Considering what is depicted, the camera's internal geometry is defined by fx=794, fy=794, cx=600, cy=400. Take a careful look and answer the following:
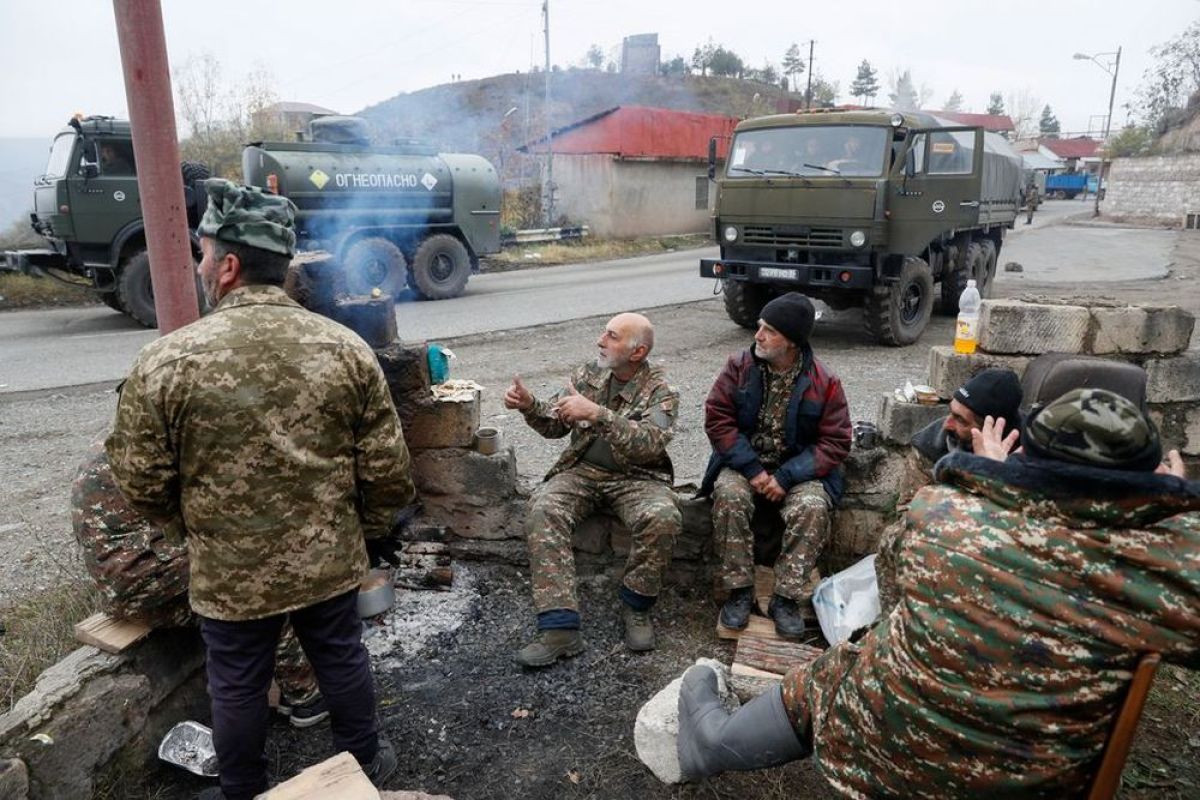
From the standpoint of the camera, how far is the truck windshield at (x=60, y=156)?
30.7 ft

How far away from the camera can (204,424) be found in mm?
1896

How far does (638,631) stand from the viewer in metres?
3.03

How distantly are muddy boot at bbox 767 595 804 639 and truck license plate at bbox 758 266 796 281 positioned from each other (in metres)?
5.59

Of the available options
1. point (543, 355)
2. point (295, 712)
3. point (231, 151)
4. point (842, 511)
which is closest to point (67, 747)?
point (295, 712)

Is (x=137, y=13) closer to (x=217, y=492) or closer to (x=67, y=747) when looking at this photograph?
(x=217, y=492)

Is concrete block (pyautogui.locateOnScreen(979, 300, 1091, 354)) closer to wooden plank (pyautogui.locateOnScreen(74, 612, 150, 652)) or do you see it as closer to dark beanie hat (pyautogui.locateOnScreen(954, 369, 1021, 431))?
dark beanie hat (pyautogui.locateOnScreen(954, 369, 1021, 431))

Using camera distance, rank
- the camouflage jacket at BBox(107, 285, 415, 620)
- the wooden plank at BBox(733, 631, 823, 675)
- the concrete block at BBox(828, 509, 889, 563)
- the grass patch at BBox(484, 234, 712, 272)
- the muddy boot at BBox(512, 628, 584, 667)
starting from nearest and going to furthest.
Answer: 1. the camouflage jacket at BBox(107, 285, 415, 620)
2. the wooden plank at BBox(733, 631, 823, 675)
3. the muddy boot at BBox(512, 628, 584, 667)
4. the concrete block at BBox(828, 509, 889, 563)
5. the grass patch at BBox(484, 234, 712, 272)

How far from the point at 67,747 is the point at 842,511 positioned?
2794 mm

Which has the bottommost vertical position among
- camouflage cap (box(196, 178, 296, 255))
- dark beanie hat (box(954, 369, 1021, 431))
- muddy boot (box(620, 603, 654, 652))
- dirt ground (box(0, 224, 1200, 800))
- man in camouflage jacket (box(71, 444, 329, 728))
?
dirt ground (box(0, 224, 1200, 800))

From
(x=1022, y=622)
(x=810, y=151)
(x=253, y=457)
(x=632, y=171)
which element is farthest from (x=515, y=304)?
(x=632, y=171)

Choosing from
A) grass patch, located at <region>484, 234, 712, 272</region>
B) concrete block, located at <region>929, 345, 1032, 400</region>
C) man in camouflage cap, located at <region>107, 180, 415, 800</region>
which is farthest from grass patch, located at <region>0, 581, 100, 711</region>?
grass patch, located at <region>484, 234, 712, 272</region>

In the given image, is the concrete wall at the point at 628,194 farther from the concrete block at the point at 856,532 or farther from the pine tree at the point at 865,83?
the pine tree at the point at 865,83

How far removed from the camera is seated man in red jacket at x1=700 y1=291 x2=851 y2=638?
3041 mm

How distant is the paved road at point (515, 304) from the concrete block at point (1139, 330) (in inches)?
254
